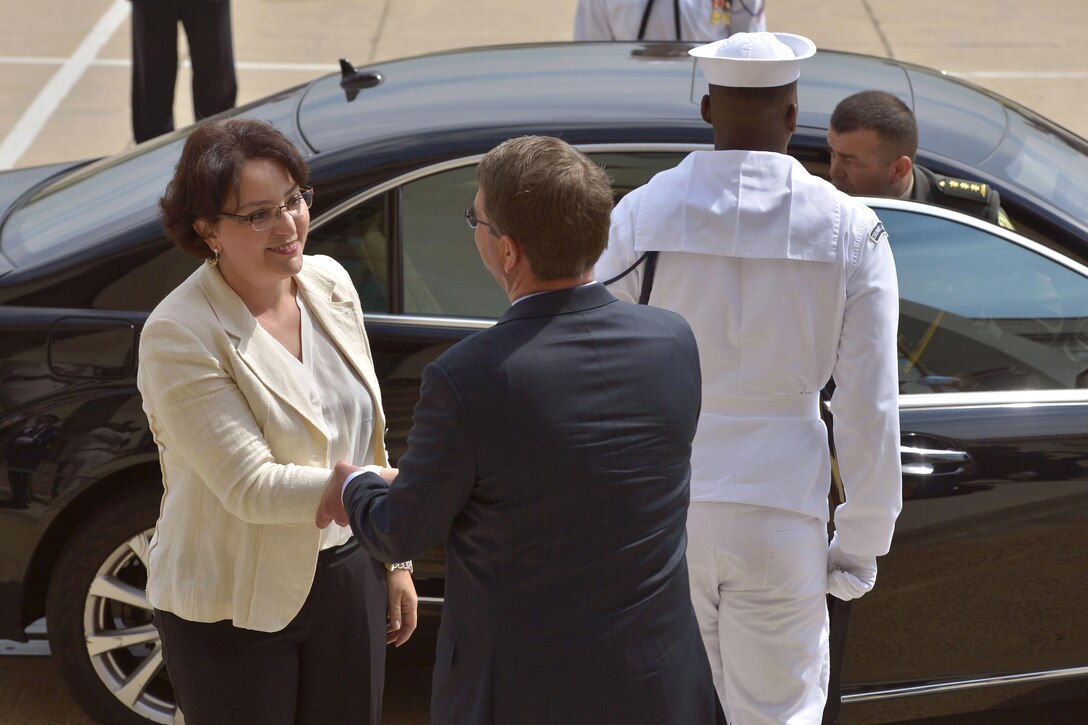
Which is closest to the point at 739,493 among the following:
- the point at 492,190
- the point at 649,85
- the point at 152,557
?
the point at 492,190

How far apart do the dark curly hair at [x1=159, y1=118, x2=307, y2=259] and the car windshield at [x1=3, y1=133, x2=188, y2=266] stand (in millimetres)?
1153

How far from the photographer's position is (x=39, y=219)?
168 inches

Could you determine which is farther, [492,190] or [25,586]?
[25,586]

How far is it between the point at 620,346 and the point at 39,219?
8.87ft

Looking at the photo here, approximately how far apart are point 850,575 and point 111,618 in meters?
2.07

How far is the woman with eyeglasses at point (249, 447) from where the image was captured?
8.53 ft

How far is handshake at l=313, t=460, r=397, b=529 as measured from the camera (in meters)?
2.56

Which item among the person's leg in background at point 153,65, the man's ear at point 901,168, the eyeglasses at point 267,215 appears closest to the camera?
the eyeglasses at point 267,215

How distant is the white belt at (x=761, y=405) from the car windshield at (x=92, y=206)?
181cm

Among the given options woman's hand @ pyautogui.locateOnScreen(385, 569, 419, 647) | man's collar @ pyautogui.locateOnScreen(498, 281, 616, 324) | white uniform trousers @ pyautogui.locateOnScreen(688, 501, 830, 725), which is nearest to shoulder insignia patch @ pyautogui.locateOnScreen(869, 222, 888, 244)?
white uniform trousers @ pyautogui.locateOnScreen(688, 501, 830, 725)

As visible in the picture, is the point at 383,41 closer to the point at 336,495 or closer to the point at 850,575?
the point at 850,575

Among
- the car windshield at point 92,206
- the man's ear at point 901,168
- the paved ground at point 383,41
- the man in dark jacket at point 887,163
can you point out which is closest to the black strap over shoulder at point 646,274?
the man in dark jacket at point 887,163

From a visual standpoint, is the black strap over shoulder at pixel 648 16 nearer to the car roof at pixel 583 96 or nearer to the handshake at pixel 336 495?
the car roof at pixel 583 96

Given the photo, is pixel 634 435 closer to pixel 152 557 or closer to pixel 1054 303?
pixel 152 557
